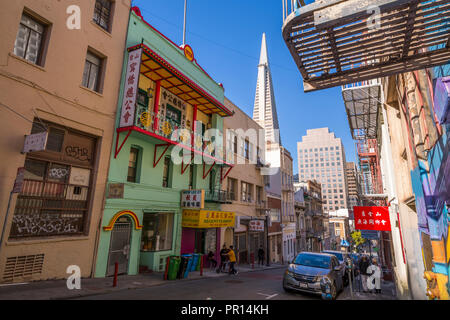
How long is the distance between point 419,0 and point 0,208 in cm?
1186

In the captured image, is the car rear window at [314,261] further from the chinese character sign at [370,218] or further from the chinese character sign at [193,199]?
the chinese character sign at [193,199]

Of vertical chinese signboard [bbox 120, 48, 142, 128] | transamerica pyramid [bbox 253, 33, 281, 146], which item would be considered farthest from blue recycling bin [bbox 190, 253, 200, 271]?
transamerica pyramid [bbox 253, 33, 281, 146]

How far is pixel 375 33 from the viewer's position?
417cm

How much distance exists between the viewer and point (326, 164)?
161 meters

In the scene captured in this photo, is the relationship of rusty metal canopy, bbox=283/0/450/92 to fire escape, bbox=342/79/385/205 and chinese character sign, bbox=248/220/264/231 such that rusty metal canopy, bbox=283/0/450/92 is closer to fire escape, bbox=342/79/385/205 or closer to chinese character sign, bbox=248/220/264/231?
fire escape, bbox=342/79/385/205

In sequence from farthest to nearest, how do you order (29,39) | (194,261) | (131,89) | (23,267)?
(194,261)
(131,89)
(29,39)
(23,267)

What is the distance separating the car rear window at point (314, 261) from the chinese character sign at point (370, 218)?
3.15 meters

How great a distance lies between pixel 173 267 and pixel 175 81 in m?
10.8

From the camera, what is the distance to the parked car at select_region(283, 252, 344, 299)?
9.55 m

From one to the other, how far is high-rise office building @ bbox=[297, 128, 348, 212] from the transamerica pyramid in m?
34.8

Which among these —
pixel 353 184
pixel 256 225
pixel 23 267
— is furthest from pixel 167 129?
pixel 353 184

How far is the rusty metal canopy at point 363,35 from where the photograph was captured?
3.81 m

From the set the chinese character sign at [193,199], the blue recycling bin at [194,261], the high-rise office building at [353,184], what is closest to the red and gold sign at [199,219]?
the chinese character sign at [193,199]

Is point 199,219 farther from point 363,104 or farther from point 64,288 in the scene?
point 363,104
